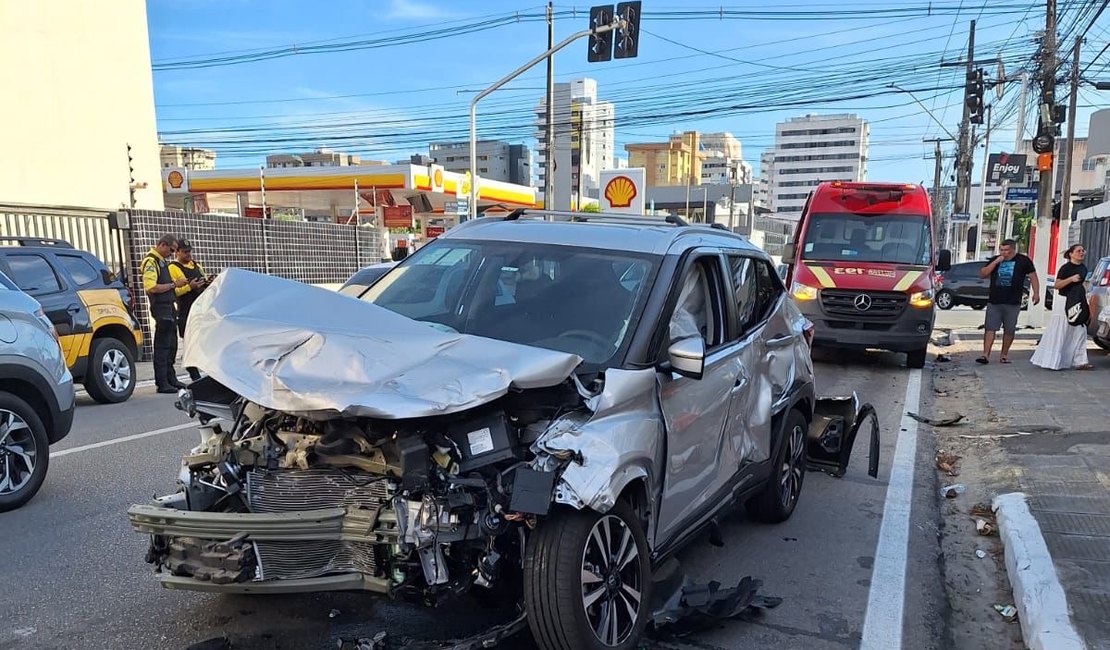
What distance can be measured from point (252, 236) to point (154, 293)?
281 inches

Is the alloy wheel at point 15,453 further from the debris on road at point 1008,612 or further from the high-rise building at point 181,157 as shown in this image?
the high-rise building at point 181,157

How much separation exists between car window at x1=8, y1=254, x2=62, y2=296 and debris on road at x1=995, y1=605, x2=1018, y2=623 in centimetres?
919

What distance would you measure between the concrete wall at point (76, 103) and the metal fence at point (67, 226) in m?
3.60

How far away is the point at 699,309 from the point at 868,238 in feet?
29.9

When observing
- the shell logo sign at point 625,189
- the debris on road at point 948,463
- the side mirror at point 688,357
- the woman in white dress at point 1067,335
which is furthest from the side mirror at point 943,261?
the shell logo sign at point 625,189

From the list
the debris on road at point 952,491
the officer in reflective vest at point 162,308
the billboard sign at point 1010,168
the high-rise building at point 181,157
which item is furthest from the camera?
the high-rise building at point 181,157

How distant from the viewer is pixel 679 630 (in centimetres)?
360

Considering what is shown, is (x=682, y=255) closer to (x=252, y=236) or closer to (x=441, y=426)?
(x=441, y=426)

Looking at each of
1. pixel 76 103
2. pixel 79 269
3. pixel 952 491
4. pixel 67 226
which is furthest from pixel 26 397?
pixel 76 103

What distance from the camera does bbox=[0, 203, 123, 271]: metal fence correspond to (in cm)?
1186

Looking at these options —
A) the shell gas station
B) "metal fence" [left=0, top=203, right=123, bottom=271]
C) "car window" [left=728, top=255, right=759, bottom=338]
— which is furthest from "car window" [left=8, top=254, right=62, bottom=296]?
the shell gas station

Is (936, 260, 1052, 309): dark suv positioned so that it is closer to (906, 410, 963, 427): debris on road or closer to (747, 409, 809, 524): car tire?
(906, 410, 963, 427): debris on road

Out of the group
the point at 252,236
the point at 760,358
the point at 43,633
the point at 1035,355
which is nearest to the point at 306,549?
the point at 43,633

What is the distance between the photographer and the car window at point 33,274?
8.51 metres
